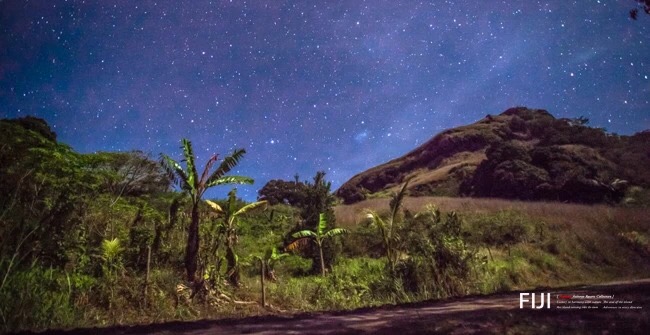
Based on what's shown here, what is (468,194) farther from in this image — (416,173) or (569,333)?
(569,333)

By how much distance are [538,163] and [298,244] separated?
29.9 m

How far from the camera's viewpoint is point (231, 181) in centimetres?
1176

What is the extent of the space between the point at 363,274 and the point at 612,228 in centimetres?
1594

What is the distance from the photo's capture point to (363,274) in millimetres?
12562

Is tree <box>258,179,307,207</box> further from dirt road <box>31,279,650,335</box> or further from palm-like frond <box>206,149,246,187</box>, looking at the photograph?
dirt road <box>31,279,650,335</box>

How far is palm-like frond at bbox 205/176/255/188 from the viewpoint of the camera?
11.3 metres

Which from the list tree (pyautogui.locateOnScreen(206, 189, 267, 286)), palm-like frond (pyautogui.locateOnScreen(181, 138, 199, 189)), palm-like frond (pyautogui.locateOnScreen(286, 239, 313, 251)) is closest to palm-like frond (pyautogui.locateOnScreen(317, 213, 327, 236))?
palm-like frond (pyautogui.locateOnScreen(286, 239, 313, 251))

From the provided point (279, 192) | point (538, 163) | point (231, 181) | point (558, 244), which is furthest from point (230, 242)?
point (538, 163)

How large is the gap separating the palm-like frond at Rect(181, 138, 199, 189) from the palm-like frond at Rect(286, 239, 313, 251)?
6044 mm

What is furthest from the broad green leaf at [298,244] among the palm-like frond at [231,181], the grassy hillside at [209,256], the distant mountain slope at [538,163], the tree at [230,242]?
the distant mountain slope at [538,163]

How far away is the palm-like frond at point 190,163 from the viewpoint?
1101 centimetres

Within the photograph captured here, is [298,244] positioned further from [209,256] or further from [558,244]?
[558,244]

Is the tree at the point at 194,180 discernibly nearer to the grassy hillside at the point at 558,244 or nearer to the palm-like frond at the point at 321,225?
the palm-like frond at the point at 321,225

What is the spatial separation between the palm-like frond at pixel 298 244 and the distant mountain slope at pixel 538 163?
2496cm
